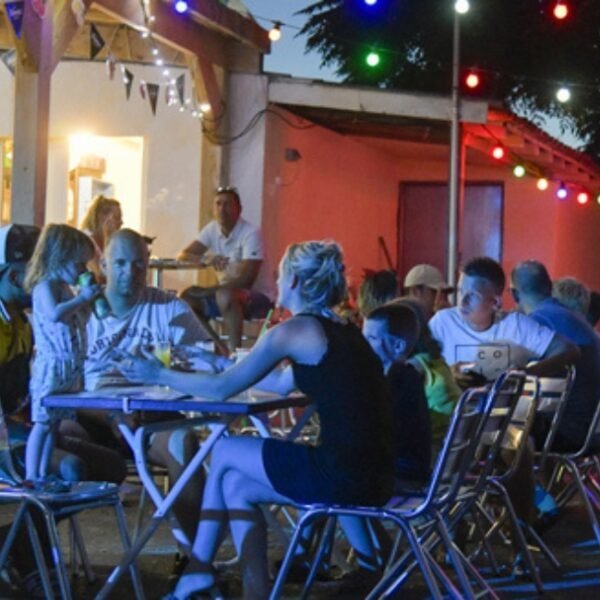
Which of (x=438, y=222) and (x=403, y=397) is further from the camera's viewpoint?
(x=438, y=222)

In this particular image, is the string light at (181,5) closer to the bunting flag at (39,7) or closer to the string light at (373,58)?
the bunting flag at (39,7)

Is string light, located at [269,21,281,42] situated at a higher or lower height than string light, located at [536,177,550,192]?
higher

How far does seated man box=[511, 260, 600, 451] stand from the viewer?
23.4 ft

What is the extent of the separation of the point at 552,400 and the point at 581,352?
60cm

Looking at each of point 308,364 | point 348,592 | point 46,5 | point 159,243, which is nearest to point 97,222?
point 46,5

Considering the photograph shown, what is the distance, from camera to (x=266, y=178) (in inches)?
516

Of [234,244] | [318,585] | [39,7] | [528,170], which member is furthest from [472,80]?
[318,585]

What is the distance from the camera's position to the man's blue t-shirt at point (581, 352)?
7242 millimetres

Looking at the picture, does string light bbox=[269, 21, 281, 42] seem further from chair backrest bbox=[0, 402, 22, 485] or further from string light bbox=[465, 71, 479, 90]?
chair backrest bbox=[0, 402, 22, 485]

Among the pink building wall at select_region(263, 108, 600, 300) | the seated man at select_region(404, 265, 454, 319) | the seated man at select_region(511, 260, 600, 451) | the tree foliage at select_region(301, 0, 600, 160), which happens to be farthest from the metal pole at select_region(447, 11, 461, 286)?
the tree foliage at select_region(301, 0, 600, 160)

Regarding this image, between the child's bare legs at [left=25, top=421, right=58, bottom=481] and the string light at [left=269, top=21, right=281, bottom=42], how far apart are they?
26.3ft

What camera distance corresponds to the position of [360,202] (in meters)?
15.8

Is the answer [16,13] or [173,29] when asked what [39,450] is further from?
[173,29]

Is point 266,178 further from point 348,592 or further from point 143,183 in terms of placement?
point 348,592
